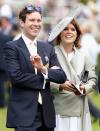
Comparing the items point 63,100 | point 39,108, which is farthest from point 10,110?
point 63,100

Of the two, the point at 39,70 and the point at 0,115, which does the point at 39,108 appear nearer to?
the point at 39,70

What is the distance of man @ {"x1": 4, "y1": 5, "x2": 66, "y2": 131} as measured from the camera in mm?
8266

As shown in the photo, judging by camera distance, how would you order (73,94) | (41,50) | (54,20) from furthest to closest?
(54,20)
(73,94)
(41,50)

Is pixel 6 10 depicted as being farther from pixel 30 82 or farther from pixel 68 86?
pixel 30 82

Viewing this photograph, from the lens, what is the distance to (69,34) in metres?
9.10

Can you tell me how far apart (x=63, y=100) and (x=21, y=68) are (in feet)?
2.95

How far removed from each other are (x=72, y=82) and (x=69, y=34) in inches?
24.4

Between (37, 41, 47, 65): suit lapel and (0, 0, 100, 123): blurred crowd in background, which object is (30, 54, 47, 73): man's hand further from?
(0, 0, 100, 123): blurred crowd in background

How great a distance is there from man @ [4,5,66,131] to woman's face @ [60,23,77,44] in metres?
0.69

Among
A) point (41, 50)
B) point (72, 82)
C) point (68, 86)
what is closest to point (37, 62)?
point (41, 50)

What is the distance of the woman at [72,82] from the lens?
29.4 ft

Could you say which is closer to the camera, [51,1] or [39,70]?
[39,70]

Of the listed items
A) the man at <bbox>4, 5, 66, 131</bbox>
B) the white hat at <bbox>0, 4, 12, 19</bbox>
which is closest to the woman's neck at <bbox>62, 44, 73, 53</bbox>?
the man at <bbox>4, 5, 66, 131</bbox>

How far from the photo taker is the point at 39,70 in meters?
8.36
